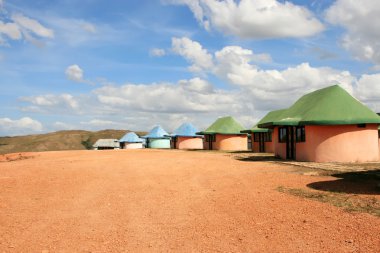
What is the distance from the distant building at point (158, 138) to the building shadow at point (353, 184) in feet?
154

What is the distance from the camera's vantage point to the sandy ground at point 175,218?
5914 millimetres

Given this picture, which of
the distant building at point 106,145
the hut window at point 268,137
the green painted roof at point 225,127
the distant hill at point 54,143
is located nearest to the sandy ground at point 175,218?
the hut window at point 268,137

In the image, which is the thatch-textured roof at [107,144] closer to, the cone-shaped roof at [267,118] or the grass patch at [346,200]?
the cone-shaped roof at [267,118]

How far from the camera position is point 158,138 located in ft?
196

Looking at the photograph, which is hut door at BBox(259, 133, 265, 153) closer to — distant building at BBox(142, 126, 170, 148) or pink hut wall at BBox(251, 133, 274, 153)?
pink hut wall at BBox(251, 133, 274, 153)

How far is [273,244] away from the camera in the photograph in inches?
229

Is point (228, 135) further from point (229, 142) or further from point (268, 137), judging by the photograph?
point (268, 137)

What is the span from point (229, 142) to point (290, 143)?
19466 mm

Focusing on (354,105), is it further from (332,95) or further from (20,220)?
(20,220)

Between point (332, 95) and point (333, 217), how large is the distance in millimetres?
15827

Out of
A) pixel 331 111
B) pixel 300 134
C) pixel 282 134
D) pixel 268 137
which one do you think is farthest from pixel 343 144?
pixel 268 137

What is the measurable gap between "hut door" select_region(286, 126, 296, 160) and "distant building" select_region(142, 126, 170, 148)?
3768 cm

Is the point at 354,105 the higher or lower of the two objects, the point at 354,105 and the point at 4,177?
the higher

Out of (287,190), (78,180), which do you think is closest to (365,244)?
(287,190)
